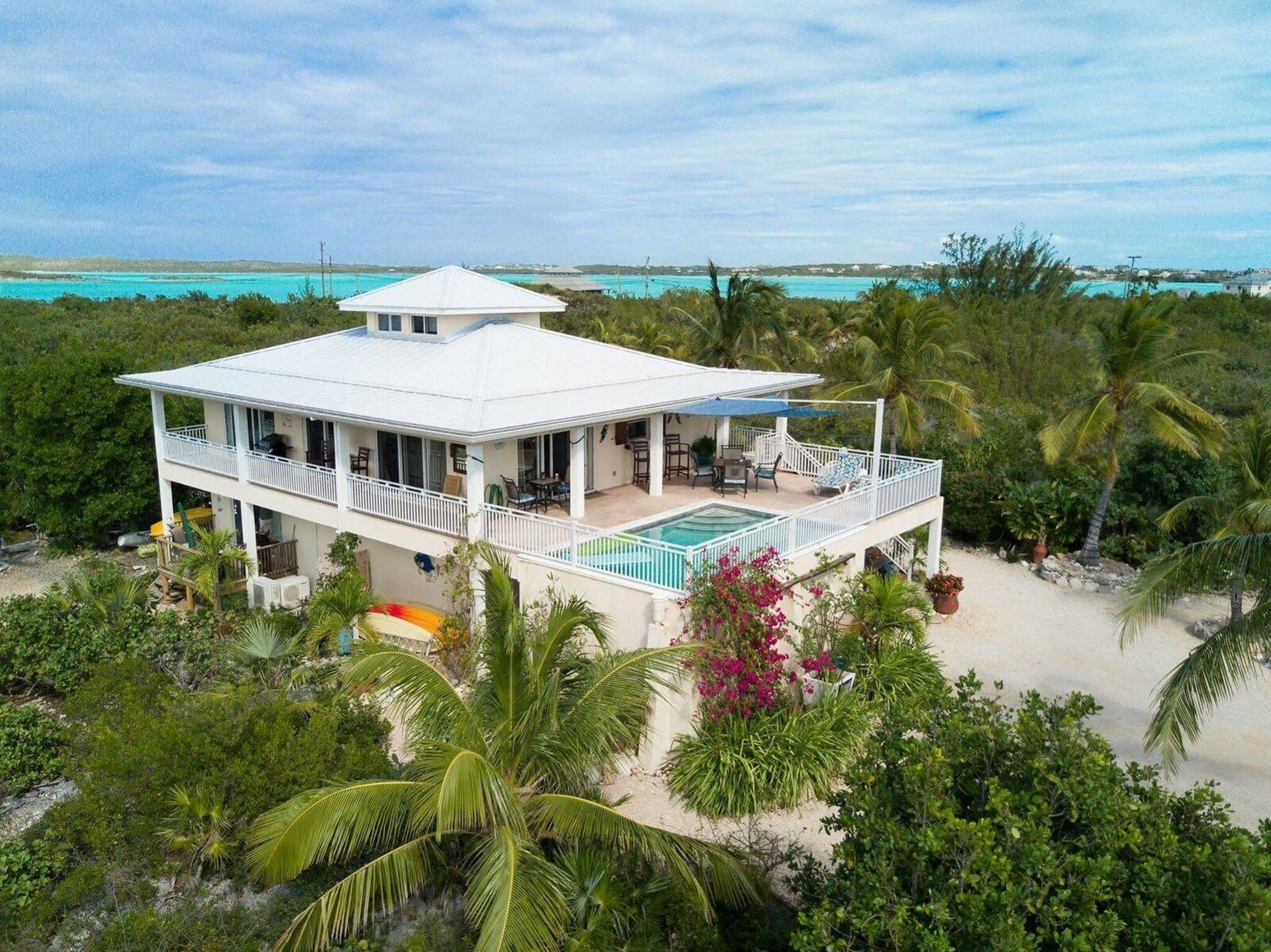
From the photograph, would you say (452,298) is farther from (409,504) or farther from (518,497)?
(409,504)

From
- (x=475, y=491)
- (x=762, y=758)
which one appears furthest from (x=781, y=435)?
(x=762, y=758)

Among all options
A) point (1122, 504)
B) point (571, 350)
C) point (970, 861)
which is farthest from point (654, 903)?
point (1122, 504)

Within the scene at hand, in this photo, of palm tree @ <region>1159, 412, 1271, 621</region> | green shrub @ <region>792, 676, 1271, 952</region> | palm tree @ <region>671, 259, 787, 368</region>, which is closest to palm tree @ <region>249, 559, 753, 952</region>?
green shrub @ <region>792, 676, 1271, 952</region>

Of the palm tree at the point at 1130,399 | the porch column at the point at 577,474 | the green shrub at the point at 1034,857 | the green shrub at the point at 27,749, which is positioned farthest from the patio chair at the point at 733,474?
the green shrub at the point at 27,749

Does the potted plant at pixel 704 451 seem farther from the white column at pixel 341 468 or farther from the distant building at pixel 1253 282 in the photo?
the distant building at pixel 1253 282

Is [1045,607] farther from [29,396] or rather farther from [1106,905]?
[29,396]

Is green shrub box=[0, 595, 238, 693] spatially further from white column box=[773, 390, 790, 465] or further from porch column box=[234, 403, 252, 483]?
white column box=[773, 390, 790, 465]
